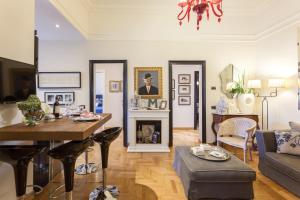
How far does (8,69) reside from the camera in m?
2.03

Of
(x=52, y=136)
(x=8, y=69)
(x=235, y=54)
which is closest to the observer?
(x=52, y=136)

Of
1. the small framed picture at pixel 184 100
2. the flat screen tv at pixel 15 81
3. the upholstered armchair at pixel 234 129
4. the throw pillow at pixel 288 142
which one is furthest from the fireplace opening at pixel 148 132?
the small framed picture at pixel 184 100

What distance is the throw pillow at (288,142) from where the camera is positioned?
2967 millimetres

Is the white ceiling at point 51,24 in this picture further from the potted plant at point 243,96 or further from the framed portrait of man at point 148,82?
the potted plant at point 243,96

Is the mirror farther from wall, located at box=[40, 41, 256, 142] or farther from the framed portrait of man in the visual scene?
the framed portrait of man

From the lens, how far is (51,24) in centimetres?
404

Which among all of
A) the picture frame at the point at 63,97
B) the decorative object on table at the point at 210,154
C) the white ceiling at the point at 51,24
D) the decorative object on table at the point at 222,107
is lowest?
the decorative object on table at the point at 210,154

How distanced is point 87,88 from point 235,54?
3791mm

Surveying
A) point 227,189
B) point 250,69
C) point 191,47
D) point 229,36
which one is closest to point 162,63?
point 191,47

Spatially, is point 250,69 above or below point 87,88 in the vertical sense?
above

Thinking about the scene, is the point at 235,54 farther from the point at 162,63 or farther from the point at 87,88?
the point at 87,88

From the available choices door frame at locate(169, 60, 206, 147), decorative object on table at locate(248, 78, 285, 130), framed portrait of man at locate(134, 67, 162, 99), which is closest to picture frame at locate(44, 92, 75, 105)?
framed portrait of man at locate(134, 67, 162, 99)

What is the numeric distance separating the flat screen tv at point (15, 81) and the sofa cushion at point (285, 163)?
3.32 metres

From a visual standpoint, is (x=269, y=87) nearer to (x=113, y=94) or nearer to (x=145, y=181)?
(x=145, y=181)
